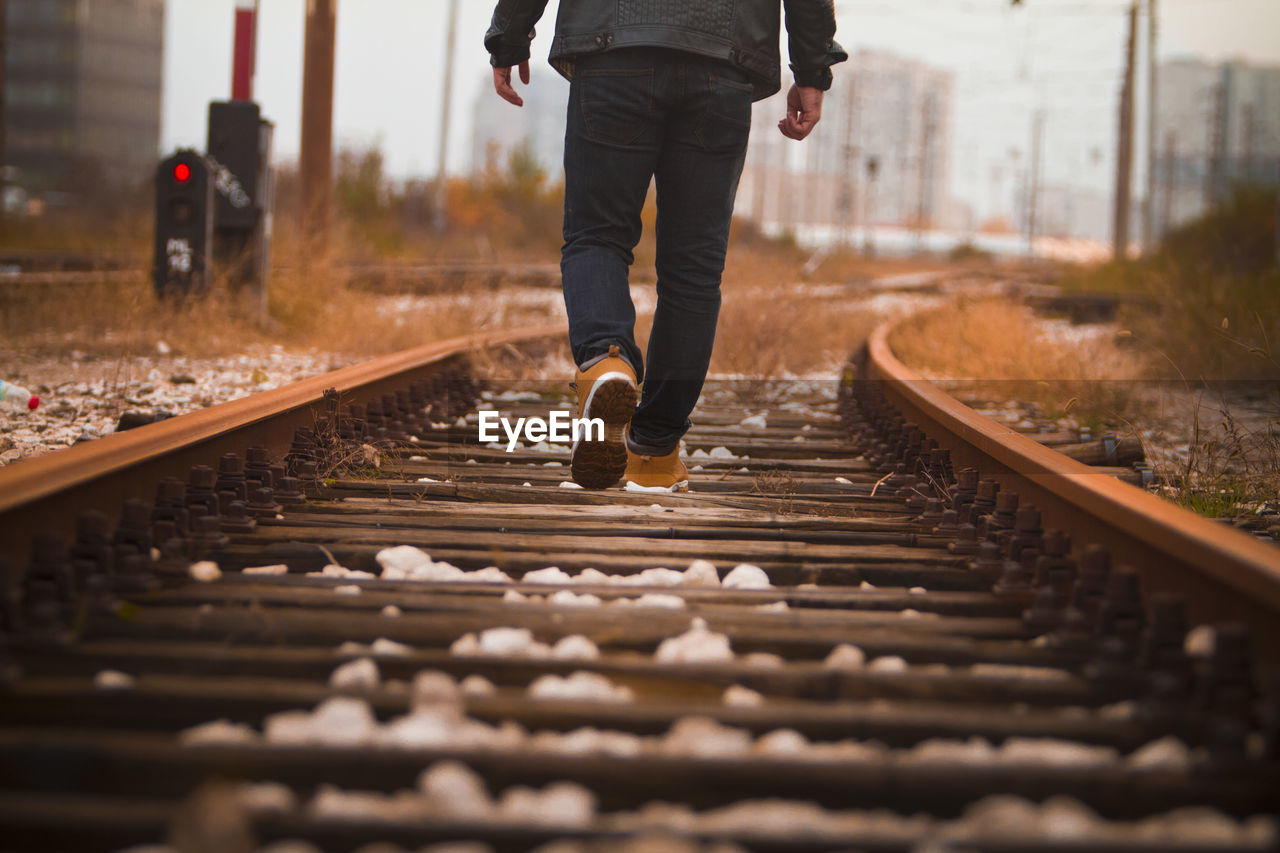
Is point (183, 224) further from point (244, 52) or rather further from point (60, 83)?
point (60, 83)

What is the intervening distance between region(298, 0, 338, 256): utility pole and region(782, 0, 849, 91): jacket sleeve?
6.85m

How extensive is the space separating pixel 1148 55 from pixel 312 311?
31.5m

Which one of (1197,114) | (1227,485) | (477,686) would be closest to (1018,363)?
(1227,485)

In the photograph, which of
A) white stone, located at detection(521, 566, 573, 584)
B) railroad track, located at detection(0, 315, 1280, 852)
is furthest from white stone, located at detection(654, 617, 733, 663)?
white stone, located at detection(521, 566, 573, 584)

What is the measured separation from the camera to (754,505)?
305 cm

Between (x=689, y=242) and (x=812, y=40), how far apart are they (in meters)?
0.65

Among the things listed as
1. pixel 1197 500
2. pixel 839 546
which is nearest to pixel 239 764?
pixel 839 546

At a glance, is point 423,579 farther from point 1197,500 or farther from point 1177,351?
point 1177,351

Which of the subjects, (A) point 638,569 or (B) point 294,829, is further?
(A) point 638,569

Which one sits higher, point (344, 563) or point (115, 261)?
point (115, 261)

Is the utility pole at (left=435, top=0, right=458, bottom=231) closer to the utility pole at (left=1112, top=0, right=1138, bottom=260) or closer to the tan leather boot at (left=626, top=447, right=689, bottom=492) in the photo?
the utility pole at (left=1112, top=0, right=1138, bottom=260)

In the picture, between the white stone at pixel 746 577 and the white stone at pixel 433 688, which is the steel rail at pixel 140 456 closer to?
the white stone at pixel 433 688

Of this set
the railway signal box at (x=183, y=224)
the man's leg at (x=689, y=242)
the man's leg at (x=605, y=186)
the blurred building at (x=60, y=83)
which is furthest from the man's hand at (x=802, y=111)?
the blurred building at (x=60, y=83)

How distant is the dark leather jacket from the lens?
2863 millimetres
